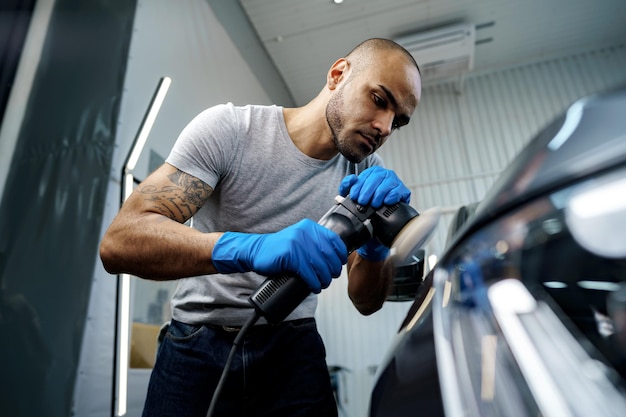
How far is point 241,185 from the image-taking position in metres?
1.15

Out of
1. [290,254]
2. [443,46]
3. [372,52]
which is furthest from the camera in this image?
[443,46]

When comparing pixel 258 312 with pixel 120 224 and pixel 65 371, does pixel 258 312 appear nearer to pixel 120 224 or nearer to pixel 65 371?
pixel 120 224

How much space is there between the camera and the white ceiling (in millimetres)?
4348

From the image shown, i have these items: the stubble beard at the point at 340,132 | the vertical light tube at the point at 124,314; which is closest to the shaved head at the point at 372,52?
the stubble beard at the point at 340,132

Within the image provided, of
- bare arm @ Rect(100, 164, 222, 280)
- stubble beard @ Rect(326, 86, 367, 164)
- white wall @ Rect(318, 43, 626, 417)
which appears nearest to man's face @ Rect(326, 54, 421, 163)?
stubble beard @ Rect(326, 86, 367, 164)

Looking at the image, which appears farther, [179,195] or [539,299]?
[179,195]

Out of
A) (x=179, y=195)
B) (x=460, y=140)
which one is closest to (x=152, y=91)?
(x=179, y=195)

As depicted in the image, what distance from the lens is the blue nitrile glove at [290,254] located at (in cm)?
78

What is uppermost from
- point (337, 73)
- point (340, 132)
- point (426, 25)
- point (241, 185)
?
point (426, 25)

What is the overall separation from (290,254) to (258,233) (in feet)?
1.31

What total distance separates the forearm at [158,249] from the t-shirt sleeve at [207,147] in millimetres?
213

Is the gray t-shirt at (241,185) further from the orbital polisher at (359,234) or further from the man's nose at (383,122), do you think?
the orbital polisher at (359,234)

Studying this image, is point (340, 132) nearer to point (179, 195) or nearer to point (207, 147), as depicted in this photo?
point (207, 147)

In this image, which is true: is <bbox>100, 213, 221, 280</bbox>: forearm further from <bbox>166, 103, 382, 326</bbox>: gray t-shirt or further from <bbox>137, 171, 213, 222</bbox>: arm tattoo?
<bbox>166, 103, 382, 326</bbox>: gray t-shirt
